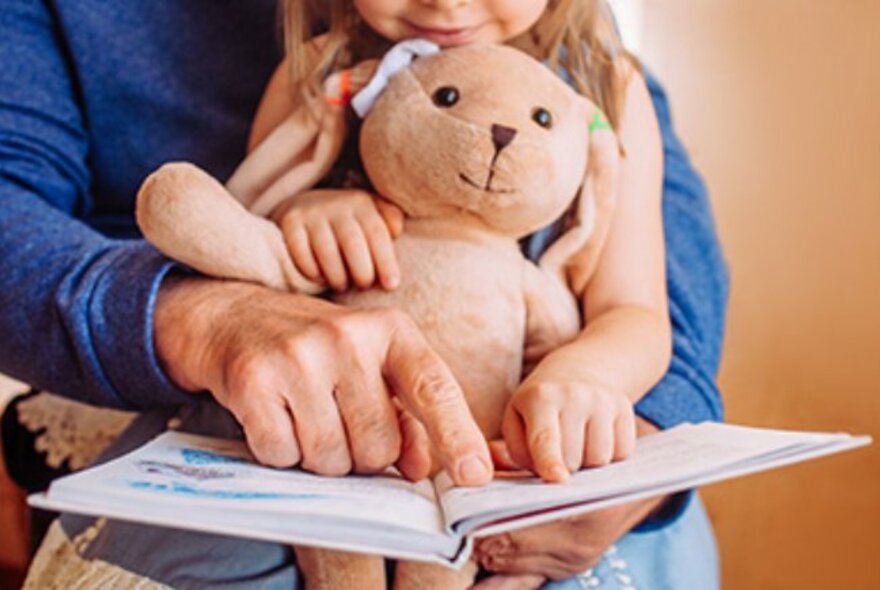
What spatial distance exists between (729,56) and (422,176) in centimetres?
89

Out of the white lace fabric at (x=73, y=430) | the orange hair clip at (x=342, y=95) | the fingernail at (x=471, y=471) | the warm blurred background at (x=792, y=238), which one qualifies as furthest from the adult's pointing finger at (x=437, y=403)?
the warm blurred background at (x=792, y=238)

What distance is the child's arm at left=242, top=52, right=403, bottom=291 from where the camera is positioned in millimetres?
726

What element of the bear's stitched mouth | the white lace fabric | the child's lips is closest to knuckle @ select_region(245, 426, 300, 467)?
the bear's stitched mouth

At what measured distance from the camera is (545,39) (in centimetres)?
83

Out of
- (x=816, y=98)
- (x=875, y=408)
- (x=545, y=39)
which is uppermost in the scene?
(x=545, y=39)

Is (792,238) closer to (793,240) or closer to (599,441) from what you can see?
(793,240)

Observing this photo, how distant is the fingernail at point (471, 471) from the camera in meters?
0.59

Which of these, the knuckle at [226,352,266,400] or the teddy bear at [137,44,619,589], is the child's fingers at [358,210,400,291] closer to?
the teddy bear at [137,44,619,589]

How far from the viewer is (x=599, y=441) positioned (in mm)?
643

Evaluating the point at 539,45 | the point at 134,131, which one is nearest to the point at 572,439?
the point at 539,45

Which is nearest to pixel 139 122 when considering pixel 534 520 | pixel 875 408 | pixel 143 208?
pixel 143 208

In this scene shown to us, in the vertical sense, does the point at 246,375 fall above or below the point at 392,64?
below

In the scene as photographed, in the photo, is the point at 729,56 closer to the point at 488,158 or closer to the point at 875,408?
the point at 875,408

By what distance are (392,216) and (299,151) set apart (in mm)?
110
